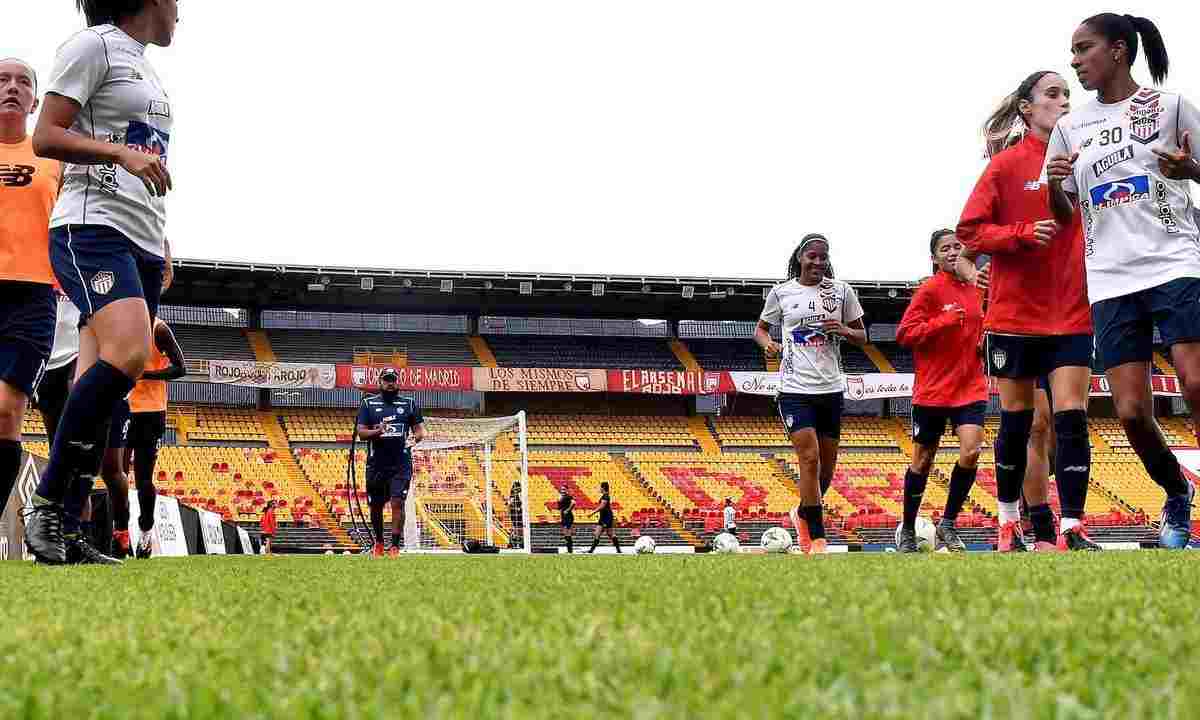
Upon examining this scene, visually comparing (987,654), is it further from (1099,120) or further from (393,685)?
(1099,120)

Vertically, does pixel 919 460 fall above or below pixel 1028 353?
below

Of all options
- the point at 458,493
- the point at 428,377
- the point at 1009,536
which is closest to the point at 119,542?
the point at 1009,536

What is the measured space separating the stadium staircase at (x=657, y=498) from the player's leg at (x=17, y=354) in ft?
79.7

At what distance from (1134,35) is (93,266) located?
4573 millimetres

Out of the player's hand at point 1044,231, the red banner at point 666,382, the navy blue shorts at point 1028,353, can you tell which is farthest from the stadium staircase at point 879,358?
the player's hand at point 1044,231

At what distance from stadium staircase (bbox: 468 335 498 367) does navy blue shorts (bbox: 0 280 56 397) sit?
32301 millimetres

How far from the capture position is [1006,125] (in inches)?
266

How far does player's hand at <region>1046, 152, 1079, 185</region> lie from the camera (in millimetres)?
4844

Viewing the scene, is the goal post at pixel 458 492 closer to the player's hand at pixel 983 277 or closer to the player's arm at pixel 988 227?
the player's hand at pixel 983 277

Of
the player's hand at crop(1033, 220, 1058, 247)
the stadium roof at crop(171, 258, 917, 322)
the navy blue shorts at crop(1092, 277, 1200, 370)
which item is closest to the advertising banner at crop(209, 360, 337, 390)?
the stadium roof at crop(171, 258, 917, 322)

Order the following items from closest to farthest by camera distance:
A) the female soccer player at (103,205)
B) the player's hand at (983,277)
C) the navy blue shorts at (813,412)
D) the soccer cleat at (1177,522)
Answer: the female soccer player at (103,205), the soccer cleat at (1177,522), the player's hand at (983,277), the navy blue shorts at (813,412)

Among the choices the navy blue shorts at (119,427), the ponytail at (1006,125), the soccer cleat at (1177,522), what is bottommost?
the soccer cleat at (1177,522)

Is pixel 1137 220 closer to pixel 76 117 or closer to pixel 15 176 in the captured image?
pixel 76 117

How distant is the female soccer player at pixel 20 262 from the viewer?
4.57 meters
